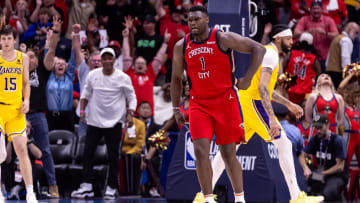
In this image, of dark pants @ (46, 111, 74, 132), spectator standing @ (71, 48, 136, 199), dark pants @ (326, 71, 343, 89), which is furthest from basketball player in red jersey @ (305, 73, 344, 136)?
dark pants @ (46, 111, 74, 132)

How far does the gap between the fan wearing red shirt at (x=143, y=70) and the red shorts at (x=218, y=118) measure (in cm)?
566

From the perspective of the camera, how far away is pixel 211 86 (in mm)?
6582

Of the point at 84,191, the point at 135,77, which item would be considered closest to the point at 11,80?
the point at 84,191

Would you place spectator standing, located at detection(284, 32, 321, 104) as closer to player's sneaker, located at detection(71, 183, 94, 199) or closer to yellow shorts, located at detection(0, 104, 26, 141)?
player's sneaker, located at detection(71, 183, 94, 199)

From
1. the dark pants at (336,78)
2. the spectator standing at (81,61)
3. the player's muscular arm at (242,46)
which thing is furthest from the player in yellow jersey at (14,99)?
the dark pants at (336,78)

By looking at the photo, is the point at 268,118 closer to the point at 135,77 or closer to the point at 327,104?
the point at 327,104

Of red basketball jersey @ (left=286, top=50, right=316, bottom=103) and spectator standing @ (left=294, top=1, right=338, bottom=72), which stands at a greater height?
spectator standing @ (left=294, top=1, right=338, bottom=72)

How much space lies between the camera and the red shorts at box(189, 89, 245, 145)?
6586 millimetres

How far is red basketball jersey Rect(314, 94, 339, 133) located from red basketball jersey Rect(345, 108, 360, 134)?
506mm

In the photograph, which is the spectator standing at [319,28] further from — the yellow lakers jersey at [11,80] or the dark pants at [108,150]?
the yellow lakers jersey at [11,80]

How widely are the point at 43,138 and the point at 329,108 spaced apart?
501cm

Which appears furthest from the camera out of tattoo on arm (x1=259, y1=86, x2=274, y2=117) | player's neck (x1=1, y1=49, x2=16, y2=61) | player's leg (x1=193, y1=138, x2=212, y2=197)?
player's neck (x1=1, y1=49, x2=16, y2=61)

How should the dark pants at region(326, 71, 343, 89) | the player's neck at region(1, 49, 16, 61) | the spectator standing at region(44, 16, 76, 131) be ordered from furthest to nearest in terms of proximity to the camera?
1. the dark pants at region(326, 71, 343, 89)
2. the spectator standing at region(44, 16, 76, 131)
3. the player's neck at region(1, 49, 16, 61)

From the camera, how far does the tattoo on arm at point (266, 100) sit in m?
7.56
